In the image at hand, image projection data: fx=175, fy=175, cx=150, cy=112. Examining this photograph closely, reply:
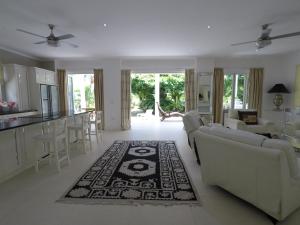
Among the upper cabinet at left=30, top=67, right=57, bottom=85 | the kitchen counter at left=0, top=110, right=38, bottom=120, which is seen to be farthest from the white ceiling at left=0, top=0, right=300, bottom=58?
the kitchen counter at left=0, top=110, right=38, bottom=120

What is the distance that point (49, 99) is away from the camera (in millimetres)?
5957

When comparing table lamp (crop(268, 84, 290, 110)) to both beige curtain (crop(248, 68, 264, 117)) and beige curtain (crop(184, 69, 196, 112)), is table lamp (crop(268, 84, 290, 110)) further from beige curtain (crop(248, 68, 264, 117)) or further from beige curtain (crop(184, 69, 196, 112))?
beige curtain (crop(184, 69, 196, 112))

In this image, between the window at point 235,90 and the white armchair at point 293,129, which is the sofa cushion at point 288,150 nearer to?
the white armchair at point 293,129

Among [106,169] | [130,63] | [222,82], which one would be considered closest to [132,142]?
[106,169]

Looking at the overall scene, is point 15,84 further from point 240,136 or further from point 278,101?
point 278,101

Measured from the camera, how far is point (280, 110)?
5.98 meters

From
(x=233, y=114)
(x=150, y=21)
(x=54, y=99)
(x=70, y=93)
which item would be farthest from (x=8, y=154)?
(x=233, y=114)

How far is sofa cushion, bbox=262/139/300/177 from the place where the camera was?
161 cm

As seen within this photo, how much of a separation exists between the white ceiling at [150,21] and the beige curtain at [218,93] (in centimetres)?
150

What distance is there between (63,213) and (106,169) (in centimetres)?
113

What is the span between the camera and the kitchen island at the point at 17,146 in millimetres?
2549

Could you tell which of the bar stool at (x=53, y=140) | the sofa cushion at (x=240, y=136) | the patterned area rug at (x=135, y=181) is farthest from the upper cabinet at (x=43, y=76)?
the sofa cushion at (x=240, y=136)

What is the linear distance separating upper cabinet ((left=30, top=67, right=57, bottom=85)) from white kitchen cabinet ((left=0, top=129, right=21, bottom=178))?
130 inches

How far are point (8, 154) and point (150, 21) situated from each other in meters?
3.15
